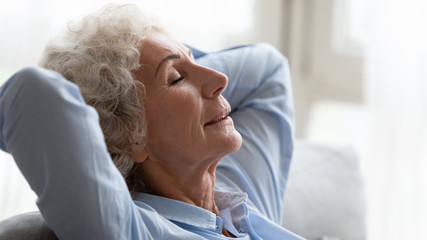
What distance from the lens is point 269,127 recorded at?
1.76 metres

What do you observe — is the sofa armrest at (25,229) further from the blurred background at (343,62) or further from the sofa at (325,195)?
the blurred background at (343,62)

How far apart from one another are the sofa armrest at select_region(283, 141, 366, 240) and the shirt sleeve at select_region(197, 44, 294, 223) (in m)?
0.13

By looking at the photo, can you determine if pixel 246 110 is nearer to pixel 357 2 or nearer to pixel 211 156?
pixel 211 156

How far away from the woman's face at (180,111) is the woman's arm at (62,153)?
0.77 ft

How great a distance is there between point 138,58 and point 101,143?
0.95 ft

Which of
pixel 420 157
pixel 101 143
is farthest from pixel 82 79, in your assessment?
pixel 420 157

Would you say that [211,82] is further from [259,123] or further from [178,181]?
[259,123]

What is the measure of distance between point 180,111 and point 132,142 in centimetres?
12

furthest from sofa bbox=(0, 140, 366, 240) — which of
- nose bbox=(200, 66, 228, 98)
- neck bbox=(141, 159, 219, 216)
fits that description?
nose bbox=(200, 66, 228, 98)

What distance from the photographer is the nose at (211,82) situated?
55.1 inches

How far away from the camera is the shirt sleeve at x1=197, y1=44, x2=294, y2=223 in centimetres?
166

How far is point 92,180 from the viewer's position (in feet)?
3.67

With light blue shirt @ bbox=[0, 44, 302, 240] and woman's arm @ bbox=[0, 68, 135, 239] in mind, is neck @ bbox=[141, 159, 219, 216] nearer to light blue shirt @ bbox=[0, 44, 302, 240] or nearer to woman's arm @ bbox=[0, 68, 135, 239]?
light blue shirt @ bbox=[0, 44, 302, 240]

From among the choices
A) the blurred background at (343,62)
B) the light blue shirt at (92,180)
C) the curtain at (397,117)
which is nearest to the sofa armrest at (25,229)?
the light blue shirt at (92,180)
